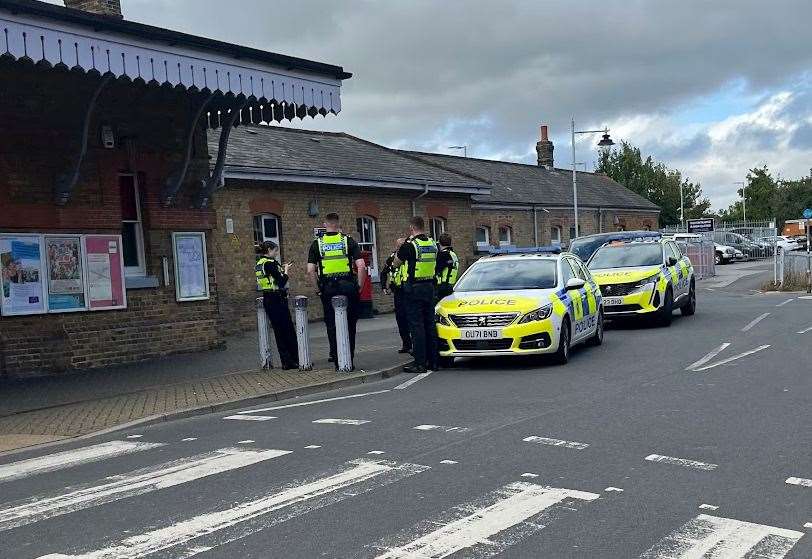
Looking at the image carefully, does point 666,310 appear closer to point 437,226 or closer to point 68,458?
point 437,226

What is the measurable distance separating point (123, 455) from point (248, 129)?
18.1 meters

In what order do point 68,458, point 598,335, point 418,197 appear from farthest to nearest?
point 418,197
point 598,335
point 68,458

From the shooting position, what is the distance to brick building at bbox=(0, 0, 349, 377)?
11766 millimetres

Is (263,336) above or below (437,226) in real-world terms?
below

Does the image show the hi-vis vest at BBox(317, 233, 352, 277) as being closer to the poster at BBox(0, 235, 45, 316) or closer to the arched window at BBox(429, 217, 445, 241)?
the poster at BBox(0, 235, 45, 316)

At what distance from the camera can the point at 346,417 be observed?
28.6ft

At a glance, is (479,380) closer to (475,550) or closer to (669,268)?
(475,550)

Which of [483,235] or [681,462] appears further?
[483,235]

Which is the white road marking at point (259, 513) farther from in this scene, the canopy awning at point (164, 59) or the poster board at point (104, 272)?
the poster board at point (104, 272)

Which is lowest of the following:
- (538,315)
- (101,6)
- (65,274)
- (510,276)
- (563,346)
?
(563,346)

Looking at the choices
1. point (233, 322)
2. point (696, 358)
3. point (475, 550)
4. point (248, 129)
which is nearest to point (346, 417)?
point (475, 550)

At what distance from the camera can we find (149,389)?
1140cm

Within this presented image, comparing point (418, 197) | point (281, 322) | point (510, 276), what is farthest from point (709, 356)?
point (418, 197)

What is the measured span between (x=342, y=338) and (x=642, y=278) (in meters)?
7.18
